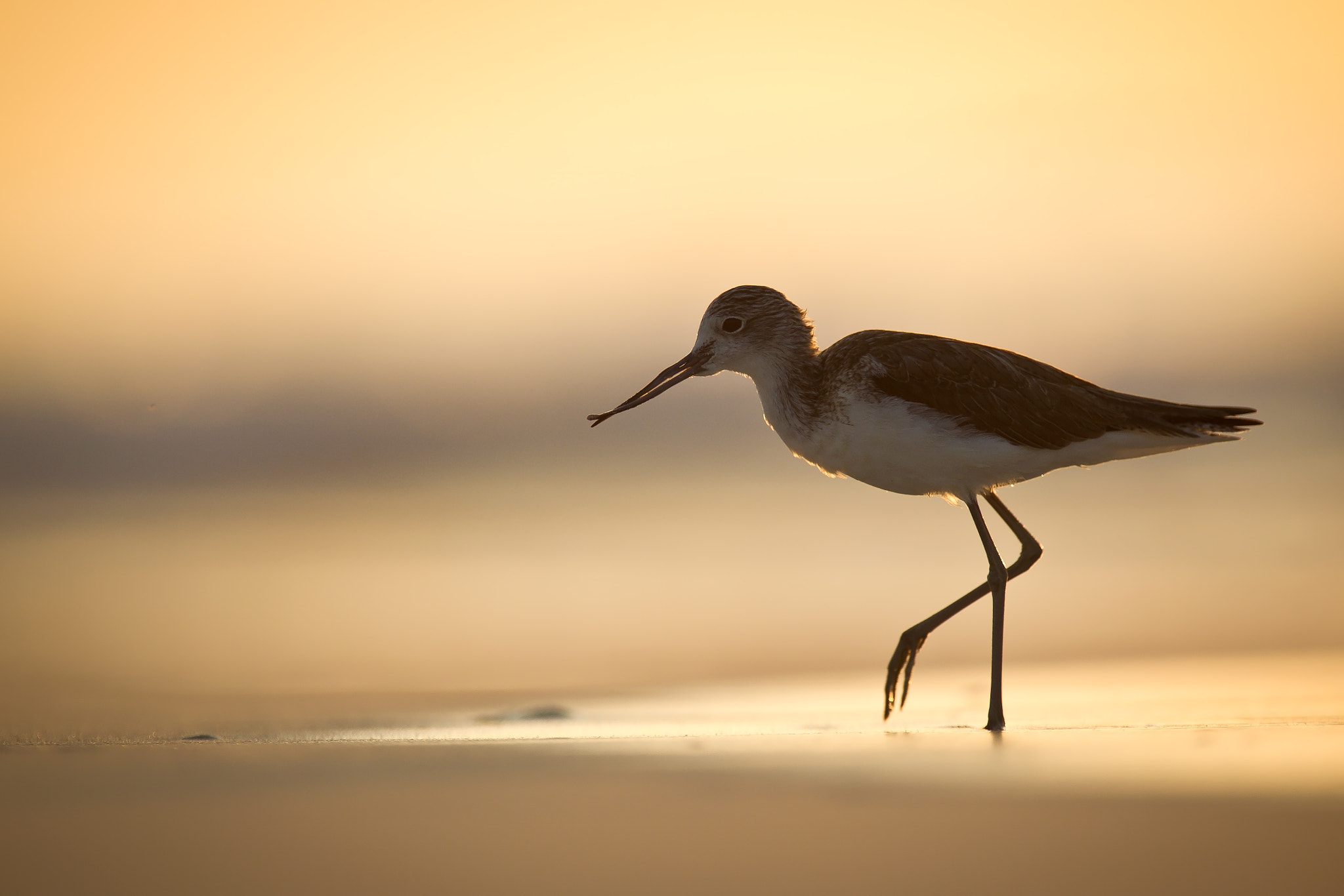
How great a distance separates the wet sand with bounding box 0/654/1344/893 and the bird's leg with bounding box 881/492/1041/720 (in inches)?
9.2

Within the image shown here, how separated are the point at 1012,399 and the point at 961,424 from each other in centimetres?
37

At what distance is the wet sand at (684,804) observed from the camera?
3551mm

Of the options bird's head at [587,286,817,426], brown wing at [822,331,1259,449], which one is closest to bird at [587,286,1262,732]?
brown wing at [822,331,1259,449]

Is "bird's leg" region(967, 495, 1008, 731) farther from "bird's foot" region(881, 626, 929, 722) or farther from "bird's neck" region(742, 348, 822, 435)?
"bird's neck" region(742, 348, 822, 435)

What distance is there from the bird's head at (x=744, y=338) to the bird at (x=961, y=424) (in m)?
0.33

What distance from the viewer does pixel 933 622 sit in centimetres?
710

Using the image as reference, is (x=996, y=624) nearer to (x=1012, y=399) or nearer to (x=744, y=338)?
(x=1012, y=399)

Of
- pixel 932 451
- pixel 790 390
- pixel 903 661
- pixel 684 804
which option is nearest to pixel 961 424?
pixel 932 451

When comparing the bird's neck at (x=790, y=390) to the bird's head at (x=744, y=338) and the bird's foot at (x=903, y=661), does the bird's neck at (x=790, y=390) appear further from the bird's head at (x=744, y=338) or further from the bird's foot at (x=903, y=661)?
the bird's foot at (x=903, y=661)

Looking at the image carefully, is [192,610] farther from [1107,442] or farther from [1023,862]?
[1023,862]

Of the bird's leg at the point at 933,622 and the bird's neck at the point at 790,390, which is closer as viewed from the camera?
the bird's leg at the point at 933,622

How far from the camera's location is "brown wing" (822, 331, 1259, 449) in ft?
23.2

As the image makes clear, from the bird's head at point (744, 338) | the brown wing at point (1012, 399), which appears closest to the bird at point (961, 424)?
the brown wing at point (1012, 399)

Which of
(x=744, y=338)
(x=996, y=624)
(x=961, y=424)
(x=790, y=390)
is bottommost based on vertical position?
(x=996, y=624)
